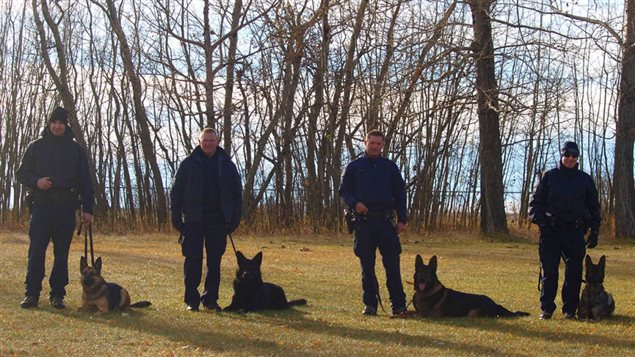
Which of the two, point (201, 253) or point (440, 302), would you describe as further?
point (201, 253)

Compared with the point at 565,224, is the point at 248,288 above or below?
below

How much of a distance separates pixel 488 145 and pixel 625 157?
10.7 ft

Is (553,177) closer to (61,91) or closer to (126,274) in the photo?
(126,274)

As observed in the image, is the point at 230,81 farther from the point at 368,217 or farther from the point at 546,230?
the point at 546,230

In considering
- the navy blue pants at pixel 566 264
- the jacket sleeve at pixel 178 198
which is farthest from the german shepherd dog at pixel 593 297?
the jacket sleeve at pixel 178 198

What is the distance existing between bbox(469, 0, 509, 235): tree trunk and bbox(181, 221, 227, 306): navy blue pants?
12965 mm

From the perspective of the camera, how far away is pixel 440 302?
7992 mm

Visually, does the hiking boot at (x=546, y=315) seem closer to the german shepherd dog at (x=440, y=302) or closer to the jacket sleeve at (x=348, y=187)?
the german shepherd dog at (x=440, y=302)

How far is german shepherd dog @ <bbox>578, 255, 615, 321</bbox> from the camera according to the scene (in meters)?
7.95

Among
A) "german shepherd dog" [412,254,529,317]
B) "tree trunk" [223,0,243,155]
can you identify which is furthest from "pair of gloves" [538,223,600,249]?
"tree trunk" [223,0,243,155]

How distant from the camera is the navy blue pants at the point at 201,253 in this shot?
26.8 ft

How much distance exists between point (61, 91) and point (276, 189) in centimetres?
721

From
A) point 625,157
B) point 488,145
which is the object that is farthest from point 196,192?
point 625,157

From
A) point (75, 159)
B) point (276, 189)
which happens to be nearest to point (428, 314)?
point (75, 159)
